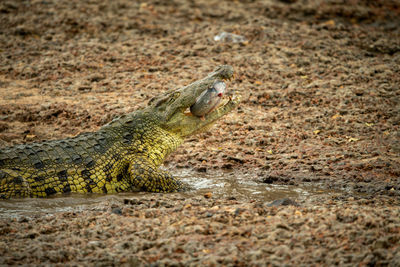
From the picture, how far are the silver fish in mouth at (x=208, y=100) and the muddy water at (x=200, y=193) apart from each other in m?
0.77

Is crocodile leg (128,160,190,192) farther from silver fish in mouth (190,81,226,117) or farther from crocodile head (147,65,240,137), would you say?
silver fish in mouth (190,81,226,117)

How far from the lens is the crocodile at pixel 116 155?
4.88 meters

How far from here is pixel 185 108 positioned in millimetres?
5574

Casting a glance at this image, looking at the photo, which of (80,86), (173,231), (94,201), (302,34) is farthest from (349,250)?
(302,34)

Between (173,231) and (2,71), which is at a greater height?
(2,71)

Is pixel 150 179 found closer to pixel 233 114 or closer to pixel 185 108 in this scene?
pixel 185 108

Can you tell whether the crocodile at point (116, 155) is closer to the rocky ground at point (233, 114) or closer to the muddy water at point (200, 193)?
the muddy water at point (200, 193)

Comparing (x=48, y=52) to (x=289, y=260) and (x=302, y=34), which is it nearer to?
(x=302, y=34)

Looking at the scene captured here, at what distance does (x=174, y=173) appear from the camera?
5969 millimetres

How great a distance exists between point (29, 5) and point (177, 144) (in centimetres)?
674

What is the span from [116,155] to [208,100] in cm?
118

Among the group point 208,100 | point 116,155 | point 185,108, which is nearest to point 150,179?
point 116,155

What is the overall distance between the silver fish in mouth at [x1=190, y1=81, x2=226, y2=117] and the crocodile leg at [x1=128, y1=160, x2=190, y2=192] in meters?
0.83

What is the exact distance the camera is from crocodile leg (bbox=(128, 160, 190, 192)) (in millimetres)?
5121
